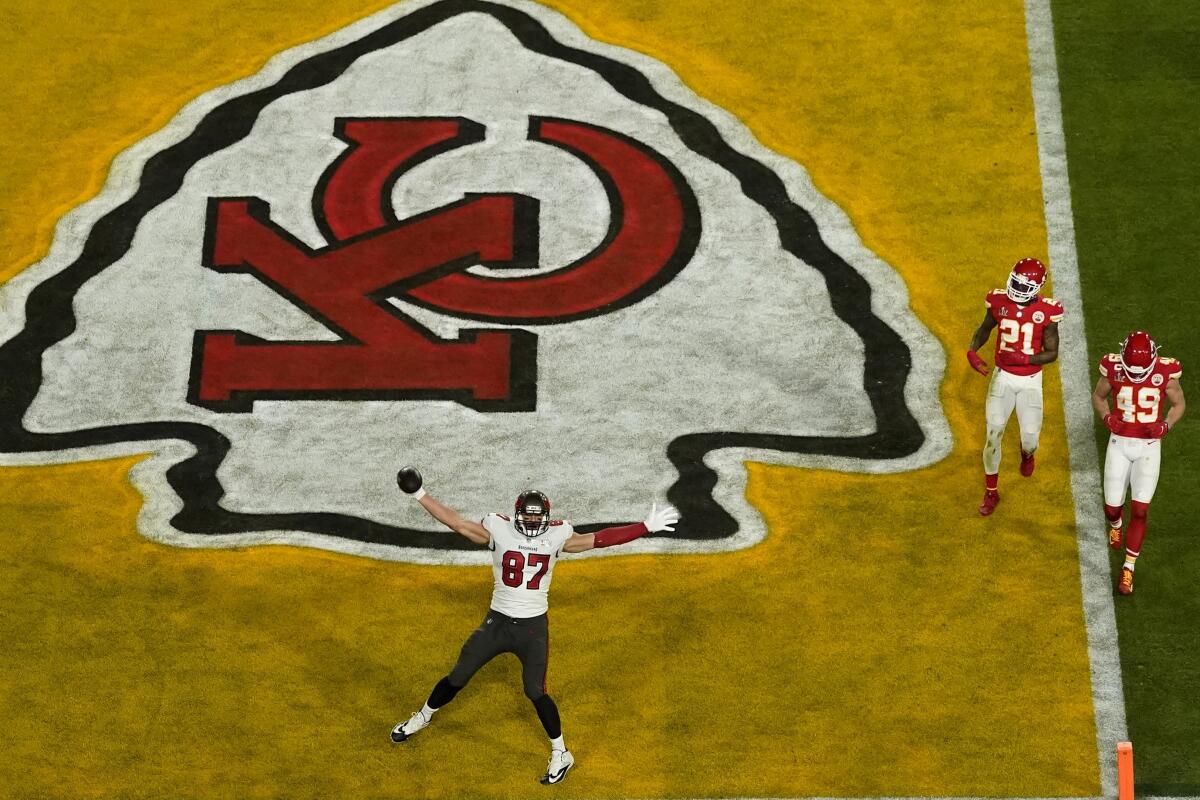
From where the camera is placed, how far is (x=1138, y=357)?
1528 cm

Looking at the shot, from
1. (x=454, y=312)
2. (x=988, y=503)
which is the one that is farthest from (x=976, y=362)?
(x=454, y=312)

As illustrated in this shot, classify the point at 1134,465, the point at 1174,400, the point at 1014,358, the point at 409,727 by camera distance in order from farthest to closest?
the point at 1014,358
the point at 1134,465
the point at 1174,400
the point at 409,727

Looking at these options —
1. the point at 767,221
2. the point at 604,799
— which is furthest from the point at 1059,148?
the point at 604,799

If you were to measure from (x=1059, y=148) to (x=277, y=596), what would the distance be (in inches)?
339

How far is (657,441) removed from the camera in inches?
687

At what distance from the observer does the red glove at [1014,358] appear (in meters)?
16.1

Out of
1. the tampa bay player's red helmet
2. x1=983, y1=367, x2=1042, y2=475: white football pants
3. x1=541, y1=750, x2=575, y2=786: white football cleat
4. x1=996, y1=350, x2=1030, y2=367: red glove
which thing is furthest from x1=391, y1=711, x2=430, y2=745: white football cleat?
x1=996, y1=350, x2=1030, y2=367: red glove

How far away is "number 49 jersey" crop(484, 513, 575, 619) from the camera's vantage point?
567 inches

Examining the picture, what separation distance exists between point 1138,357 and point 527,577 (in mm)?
4789

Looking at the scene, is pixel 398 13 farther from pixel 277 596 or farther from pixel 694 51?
pixel 277 596

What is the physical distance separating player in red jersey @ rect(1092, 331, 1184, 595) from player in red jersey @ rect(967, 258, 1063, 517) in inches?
24.1

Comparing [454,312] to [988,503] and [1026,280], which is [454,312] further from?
[1026,280]

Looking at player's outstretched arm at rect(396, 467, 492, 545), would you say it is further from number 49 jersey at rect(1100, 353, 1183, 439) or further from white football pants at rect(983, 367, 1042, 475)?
number 49 jersey at rect(1100, 353, 1183, 439)

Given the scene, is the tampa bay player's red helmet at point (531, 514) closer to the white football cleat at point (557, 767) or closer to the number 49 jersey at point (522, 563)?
the number 49 jersey at point (522, 563)
